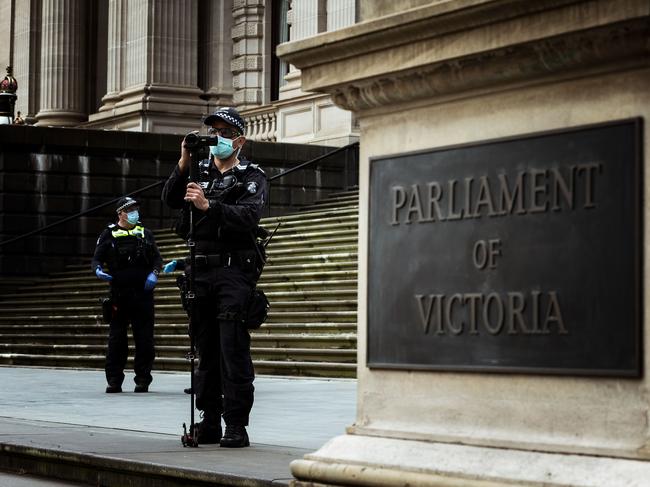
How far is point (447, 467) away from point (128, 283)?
10162 mm

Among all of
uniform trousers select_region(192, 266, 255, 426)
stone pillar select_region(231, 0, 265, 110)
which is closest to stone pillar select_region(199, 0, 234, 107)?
stone pillar select_region(231, 0, 265, 110)

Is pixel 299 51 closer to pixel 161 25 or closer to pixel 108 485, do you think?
pixel 108 485

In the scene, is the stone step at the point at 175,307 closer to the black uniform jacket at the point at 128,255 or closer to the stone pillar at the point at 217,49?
the black uniform jacket at the point at 128,255

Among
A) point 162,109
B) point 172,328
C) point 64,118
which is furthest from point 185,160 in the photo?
point 64,118

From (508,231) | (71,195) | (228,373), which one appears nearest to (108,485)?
(228,373)

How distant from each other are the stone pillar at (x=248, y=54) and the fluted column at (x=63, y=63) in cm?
595

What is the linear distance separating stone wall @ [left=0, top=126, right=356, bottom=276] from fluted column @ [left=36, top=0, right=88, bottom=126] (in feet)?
41.8

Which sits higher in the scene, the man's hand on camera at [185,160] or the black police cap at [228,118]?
the black police cap at [228,118]

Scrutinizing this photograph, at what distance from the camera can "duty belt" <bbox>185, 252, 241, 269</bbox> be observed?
8250 mm

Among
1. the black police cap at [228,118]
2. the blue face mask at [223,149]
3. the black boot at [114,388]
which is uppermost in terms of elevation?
the black police cap at [228,118]

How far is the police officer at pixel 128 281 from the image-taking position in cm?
1485

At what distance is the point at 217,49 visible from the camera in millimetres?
37531

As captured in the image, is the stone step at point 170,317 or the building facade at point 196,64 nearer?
the stone step at point 170,317

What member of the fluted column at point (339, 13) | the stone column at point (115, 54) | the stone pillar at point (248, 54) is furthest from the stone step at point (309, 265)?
the stone column at point (115, 54)
